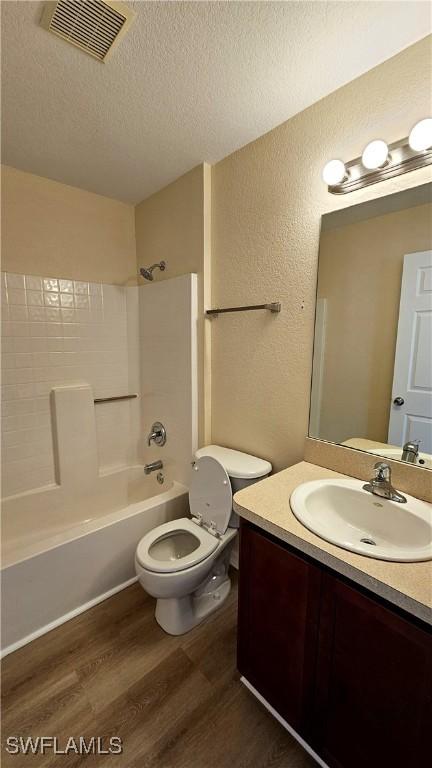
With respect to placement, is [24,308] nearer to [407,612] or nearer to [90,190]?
[90,190]

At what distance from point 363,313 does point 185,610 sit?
5.33 ft

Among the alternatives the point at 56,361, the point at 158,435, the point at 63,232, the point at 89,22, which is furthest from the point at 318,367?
the point at 63,232

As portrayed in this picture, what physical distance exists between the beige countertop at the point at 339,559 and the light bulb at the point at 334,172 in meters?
1.19

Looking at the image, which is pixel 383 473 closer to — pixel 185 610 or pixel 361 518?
pixel 361 518

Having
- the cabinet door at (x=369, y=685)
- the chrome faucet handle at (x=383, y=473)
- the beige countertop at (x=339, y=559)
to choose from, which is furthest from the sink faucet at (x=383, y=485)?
the cabinet door at (x=369, y=685)

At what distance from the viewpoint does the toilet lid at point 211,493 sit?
157 cm

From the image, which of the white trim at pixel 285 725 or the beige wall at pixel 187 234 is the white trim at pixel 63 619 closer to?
the white trim at pixel 285 725

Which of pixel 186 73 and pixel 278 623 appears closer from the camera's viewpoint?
pixel 278 623

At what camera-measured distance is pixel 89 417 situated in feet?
7.29

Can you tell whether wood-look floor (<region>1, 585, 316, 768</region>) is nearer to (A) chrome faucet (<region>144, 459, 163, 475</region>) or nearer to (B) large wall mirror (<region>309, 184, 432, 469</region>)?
(A) chrome faucet (<region>144, 459, 163, 475</region>)

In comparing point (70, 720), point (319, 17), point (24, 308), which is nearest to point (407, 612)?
point (70, 720)

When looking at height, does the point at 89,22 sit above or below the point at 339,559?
above

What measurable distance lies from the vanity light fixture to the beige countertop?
1184 mm

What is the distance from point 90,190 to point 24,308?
0.92 meters
